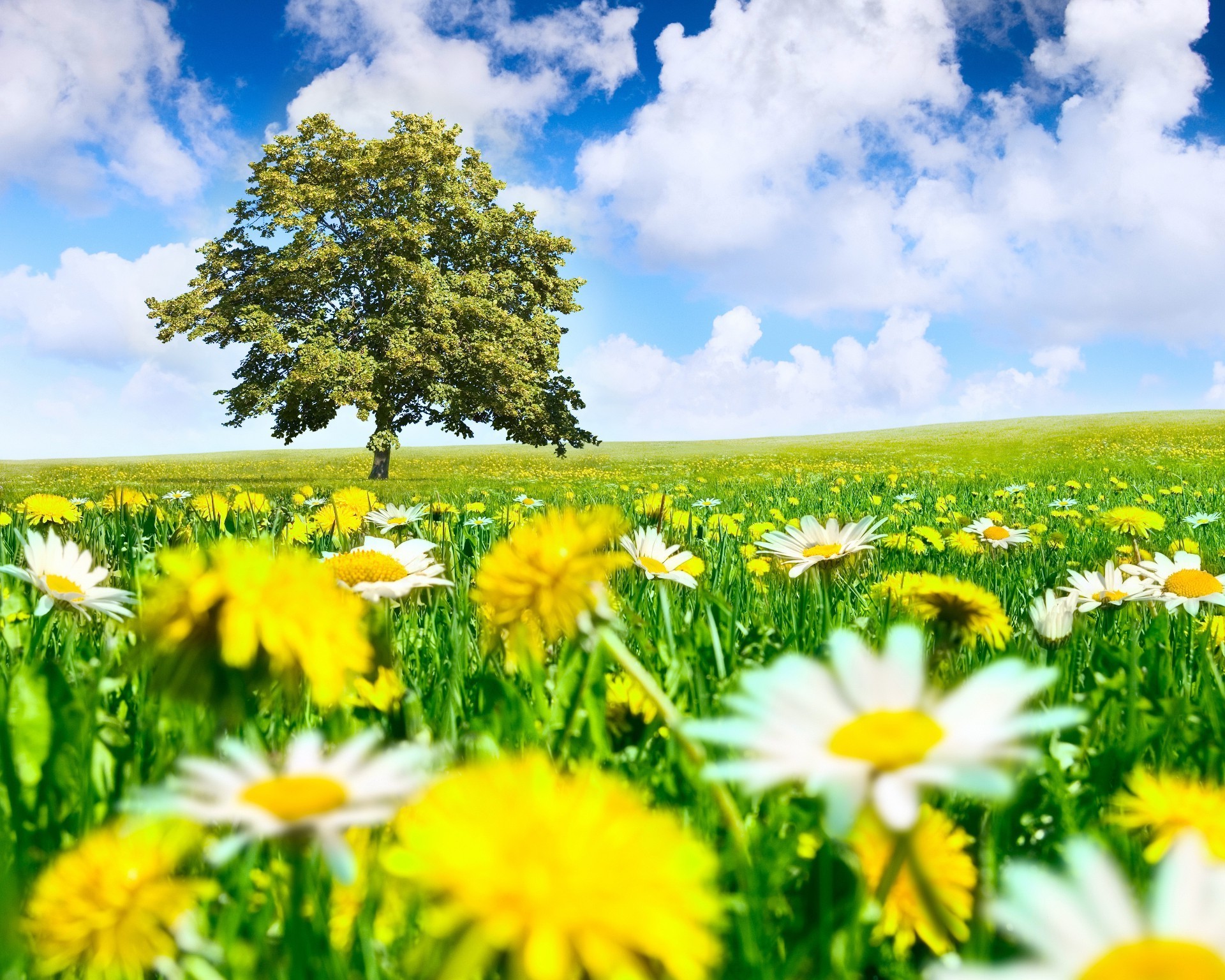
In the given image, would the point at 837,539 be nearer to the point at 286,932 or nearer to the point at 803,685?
the point at 803,685

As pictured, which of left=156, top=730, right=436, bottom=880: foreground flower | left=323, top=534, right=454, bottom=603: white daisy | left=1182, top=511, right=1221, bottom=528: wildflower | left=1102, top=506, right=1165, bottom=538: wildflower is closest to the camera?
left=156, top=730, right=436, bottom=880: foreground flower

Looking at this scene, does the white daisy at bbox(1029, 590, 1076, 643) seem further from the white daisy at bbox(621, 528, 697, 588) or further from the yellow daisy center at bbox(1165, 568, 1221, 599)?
the white daisy at bbox(621, 528, 697, 588)

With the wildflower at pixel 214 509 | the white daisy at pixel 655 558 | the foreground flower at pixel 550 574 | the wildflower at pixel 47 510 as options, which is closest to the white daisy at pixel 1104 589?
the white daisy at pixel 655 558

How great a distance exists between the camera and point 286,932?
67 cm

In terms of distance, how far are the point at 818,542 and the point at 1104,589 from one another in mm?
855

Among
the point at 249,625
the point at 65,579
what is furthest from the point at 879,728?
the point at 65,579

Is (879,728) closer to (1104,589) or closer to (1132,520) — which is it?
(1104,589)

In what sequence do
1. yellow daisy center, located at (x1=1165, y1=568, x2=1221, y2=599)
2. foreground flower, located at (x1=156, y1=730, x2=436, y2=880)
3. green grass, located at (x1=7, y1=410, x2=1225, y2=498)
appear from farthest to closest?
green grass, located at (x1=7, y1=410, x2=1225, y2=498), yellow daisy center, located at (x1=1165, y1=568, x2=1221, y2=599), foreground flower, located at (x1=156, y1=730, x2=436, y2=880)

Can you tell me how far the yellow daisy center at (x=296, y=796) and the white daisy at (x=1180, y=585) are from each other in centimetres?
216

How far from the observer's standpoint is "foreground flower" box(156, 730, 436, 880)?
529 mm

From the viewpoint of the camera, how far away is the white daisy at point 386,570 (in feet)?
4.84

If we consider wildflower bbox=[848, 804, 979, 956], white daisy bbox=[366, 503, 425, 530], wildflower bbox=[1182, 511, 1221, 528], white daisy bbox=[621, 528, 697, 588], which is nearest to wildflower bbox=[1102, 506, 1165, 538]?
wildflower bbox=[1182, 511, 1221, 528]

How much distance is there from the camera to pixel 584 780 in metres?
0.60

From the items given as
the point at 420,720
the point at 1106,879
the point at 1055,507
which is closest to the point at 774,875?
the point at 1106,879
